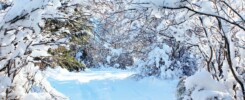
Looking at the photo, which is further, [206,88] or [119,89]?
[119,89]

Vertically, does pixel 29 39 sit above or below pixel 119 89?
above

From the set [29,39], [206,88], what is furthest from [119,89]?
[29,39]

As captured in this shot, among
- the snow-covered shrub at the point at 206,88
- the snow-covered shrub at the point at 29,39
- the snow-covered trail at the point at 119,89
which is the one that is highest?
the snow-covered shrub at the point at 29,39

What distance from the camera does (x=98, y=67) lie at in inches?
1252

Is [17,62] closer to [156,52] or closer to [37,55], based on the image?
[37,55]

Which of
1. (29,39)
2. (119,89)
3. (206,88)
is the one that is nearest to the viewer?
(29,39)

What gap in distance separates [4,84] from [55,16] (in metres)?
0.98

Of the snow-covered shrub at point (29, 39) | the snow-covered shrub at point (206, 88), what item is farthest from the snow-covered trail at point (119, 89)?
the snow-covered shrub at point (29, 39)

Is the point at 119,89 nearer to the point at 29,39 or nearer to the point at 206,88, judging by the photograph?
the point at 206,88

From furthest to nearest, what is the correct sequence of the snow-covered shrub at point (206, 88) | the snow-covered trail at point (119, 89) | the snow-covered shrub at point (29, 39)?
the snow-covered trail at point (119, 89), the snow-covered shrub at point (206, 88), the snow-covered shrub at point (29, 39)

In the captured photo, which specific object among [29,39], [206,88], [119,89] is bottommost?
[119,89]

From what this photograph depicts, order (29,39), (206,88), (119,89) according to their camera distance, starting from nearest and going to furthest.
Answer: (29,39), (206,88), (119,89)

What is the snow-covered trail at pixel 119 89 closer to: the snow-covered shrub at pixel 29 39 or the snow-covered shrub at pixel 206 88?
the snow-covered shrub at pixel 206 88

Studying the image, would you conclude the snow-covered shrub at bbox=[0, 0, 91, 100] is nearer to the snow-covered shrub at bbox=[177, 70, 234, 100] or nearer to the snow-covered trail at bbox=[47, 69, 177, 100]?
the snow-covered shrub at bbox=[177, 70, 234, 100]
